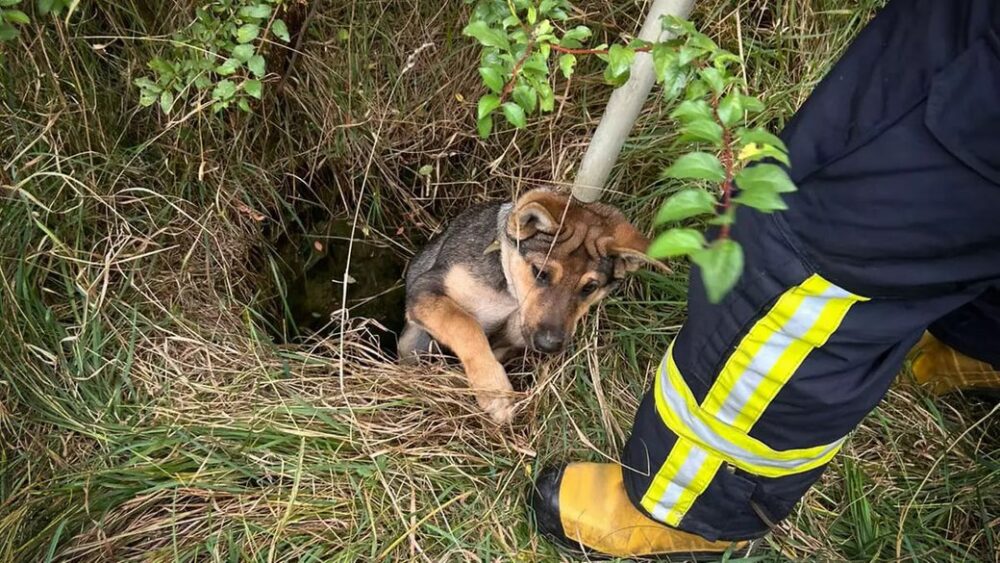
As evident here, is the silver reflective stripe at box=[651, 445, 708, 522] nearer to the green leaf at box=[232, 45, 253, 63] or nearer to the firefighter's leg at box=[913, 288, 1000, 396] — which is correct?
the firefighter's leg at box=[913, 288, 1000, 396]

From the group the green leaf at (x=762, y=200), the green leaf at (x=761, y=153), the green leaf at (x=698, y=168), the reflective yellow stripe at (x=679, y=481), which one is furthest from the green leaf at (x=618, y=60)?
the reflective yellow stripe at (x=679, y=481)

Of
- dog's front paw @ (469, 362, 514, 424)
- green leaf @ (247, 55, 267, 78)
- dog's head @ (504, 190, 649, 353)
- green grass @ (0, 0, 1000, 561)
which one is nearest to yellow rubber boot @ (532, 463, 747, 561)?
green grass @ (0, 0, 1000, 561)

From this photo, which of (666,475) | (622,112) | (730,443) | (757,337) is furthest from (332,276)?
(757,337)

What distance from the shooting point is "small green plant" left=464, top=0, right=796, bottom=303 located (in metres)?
1.26

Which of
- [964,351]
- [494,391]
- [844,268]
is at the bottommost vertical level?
[494,391]

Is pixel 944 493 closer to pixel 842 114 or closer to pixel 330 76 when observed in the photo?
pixel 842 114

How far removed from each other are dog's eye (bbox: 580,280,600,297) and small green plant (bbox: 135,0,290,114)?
152 cm

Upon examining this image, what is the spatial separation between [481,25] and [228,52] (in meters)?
1.55

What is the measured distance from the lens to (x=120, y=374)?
3232mm

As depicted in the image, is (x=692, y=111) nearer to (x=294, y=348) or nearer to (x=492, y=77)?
(x=492, y=77)

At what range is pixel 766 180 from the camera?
133 cm

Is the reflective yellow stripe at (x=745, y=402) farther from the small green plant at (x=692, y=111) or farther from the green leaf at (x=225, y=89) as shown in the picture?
the green leaf at (x=225, y=89)

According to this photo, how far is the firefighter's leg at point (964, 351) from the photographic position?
2.87m

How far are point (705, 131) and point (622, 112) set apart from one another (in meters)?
1.54
